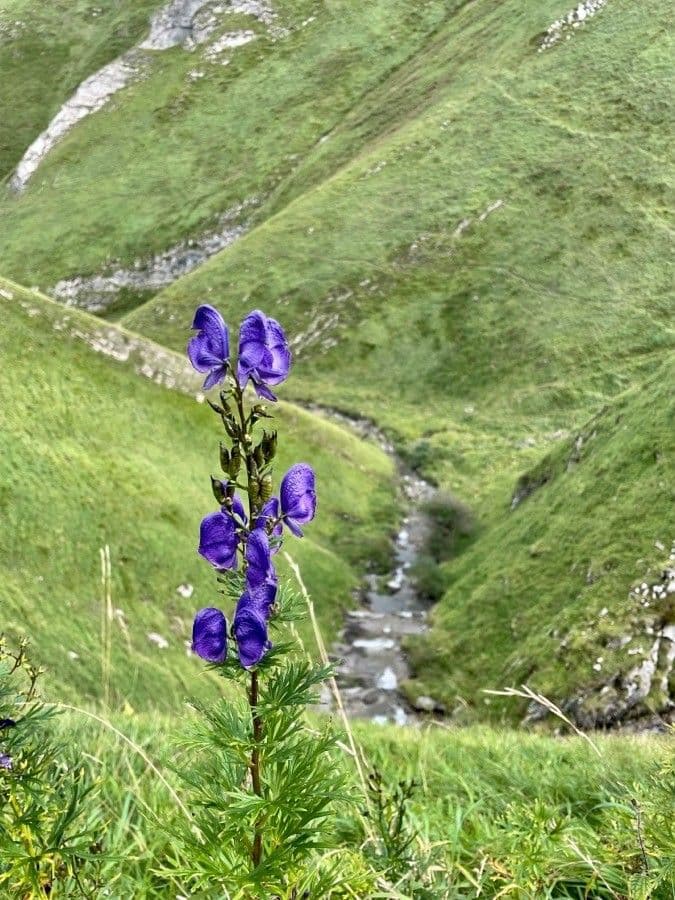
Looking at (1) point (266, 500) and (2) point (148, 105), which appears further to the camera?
(2) point (148, 105)

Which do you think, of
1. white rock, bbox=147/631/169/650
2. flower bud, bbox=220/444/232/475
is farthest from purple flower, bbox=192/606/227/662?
white rock, bbox=147/631/169/650

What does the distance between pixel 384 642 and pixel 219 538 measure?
21259mm

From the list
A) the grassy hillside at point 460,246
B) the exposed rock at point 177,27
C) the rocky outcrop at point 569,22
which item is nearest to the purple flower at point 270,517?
the grassy hillside at point 460,246

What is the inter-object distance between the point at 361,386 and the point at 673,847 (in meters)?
57.0

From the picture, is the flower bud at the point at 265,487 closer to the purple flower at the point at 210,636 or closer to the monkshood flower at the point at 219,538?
the monkshood flower at the point at 219,538

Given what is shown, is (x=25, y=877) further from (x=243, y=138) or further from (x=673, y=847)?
(x=243, y=138)

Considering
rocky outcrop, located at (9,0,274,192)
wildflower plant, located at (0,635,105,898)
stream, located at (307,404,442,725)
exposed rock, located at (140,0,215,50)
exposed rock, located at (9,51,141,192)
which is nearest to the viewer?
wildflower plant, located at (0,635,105,898)

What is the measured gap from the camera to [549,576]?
65.8 feet

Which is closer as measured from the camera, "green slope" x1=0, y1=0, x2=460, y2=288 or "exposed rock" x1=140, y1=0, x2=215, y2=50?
"green slope" x1=0, y1=0, x2=460, y2=288

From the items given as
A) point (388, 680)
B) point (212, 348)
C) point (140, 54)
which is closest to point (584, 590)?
point (388, 680)

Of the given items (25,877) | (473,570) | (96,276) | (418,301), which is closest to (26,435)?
(473,570)

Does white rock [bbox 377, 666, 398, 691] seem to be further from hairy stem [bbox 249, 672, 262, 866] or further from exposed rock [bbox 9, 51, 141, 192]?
exposed rock [bbox 9, 51, 141, 192]

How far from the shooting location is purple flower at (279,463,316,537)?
2.96 metres

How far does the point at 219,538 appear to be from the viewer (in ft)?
9.04
